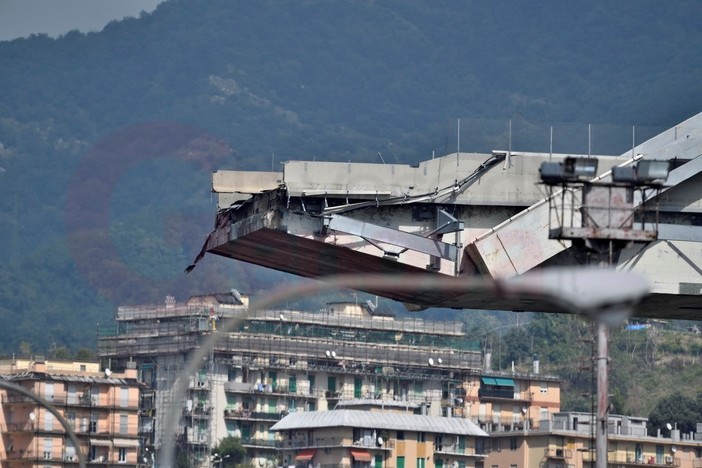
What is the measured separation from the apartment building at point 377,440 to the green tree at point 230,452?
6.61 metres

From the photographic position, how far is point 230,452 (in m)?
157

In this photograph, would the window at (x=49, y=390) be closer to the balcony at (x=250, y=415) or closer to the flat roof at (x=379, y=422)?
the flat roof at (x=379, y=422)

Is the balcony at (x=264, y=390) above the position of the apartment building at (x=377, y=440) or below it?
above

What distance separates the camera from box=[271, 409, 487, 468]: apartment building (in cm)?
13988

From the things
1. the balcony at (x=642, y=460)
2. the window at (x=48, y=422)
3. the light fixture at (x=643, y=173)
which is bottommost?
the balcony at (x=642, y=460)

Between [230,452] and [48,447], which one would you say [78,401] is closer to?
[48,447]

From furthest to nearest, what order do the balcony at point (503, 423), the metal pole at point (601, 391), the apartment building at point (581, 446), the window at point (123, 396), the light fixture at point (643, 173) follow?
the balcony at point (503, 423) < the window at point (123, 396) < the apartment building at point (581, 446) < the light fixture at point (643, 173) < the metal pole at point (601, 391)

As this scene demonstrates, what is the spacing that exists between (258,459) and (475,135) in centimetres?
11695

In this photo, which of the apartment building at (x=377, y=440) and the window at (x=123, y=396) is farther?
the window at (x=123, y=396)

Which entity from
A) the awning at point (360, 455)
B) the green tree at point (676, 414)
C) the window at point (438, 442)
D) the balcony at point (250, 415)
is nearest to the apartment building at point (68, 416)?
the awning at point (360, 455)

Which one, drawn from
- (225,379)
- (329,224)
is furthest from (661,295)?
(225,379)

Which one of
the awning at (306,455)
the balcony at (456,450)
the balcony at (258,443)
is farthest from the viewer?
the balcony at (258,443)

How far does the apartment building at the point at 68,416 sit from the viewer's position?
127938mm

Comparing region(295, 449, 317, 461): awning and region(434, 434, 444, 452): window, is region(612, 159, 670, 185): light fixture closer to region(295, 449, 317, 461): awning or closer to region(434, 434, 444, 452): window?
region(295, 449, 317, 461): awning
